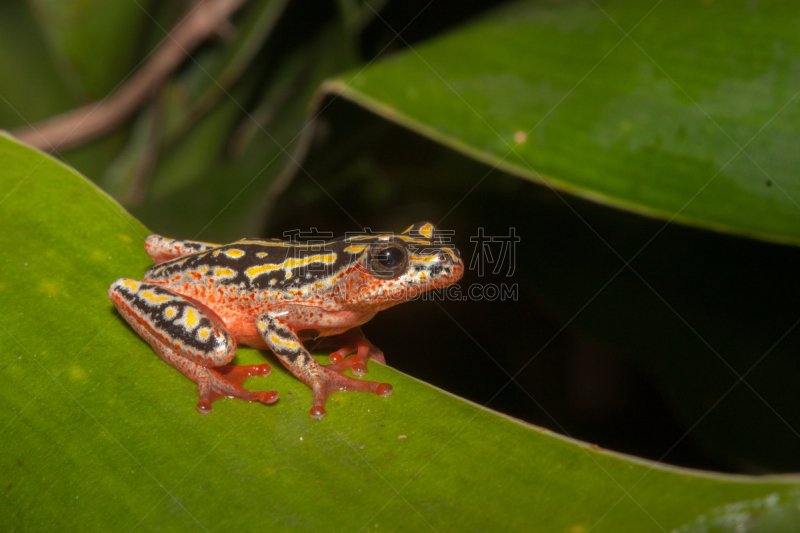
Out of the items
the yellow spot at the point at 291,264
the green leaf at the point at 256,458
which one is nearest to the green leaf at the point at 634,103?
the yellow spot at the point at 291,264

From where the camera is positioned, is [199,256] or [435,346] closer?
[199,256]

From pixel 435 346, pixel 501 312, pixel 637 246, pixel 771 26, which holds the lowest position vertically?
pixel 435 346

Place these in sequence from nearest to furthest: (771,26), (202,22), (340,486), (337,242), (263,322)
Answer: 1. (340,486)
2. (771,26)
3. (263,322)
4. (337,242)
5. (202,22)

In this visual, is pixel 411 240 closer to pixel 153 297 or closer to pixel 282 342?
pixel 282 342

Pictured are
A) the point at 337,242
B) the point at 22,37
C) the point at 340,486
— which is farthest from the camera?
the point at 22,37

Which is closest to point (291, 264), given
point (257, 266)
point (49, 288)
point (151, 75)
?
point (257, 266)

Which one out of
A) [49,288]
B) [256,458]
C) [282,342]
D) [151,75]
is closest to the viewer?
[256,458]

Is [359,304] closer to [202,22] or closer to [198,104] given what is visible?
[198,104]

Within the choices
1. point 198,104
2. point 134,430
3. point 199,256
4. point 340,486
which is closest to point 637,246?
point 340,486
